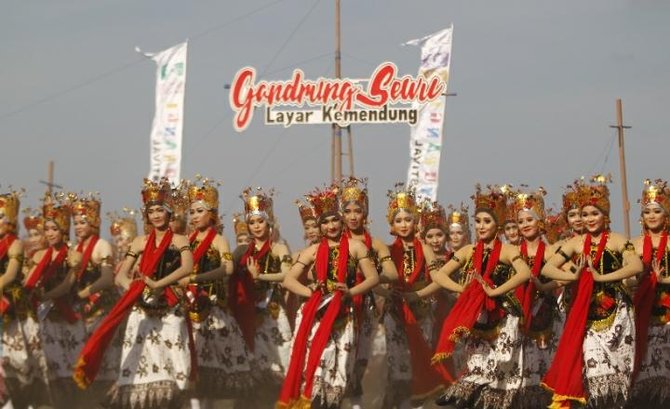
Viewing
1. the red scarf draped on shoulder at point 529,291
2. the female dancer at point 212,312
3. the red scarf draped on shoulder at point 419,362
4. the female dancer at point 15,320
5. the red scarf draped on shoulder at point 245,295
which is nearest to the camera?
the red scarf draped on shoulder at point 529,291

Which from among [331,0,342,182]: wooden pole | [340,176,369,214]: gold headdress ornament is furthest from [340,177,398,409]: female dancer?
[331,0,342,182]: wooden pole

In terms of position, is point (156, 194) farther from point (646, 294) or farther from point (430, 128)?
point (430, 128)

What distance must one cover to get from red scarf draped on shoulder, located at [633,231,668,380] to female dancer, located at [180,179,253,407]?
12.4 feet

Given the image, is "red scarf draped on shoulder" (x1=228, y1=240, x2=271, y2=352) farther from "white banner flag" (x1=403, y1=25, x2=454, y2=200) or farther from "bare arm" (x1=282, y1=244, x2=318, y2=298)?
"white banner flag" (x1=403, y1=25, x2=454, y2=200)

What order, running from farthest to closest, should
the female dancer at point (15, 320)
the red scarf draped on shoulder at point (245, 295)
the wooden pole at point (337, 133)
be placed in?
the wooden pole at point (337, 133) → the red scarf draped on shoulder at point (245, 295) → the female dancer at point (15, 320)

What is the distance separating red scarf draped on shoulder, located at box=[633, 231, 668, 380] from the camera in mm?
12062

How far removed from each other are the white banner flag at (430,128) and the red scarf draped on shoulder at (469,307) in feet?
46.6

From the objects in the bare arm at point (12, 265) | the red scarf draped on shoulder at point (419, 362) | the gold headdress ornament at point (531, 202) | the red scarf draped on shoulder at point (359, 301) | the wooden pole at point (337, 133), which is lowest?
the red scarf draped on shoulder at point (419, 362)

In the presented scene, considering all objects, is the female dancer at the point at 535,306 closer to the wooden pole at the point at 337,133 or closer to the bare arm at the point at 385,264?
the bare arm at the point at 385,264

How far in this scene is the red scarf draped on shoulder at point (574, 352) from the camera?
37.7ft

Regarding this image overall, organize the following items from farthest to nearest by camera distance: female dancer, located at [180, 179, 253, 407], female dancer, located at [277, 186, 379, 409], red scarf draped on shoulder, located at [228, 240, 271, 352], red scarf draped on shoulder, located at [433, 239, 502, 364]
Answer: red scarf draped on shoulder, located at [228, 240, 271, 352] < female dancer, located at [180, 179, 253, 407] < red scarf draped on shoulder, located at [433, 239, 502, 364] < female dancer, located at [277, 186, 379, 409]

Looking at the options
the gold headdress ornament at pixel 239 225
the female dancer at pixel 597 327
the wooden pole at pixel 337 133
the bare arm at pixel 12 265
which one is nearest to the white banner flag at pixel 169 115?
the wooden pole at pixel 337 133

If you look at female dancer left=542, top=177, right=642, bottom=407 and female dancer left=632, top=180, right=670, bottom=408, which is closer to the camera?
female dancer left=542, top=177, right=642, bottom=407

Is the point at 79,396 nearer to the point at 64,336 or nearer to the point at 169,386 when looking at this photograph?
the point at 64,336
